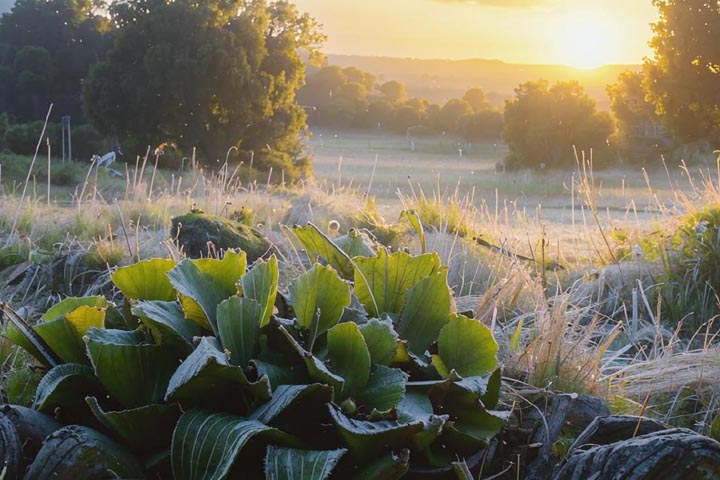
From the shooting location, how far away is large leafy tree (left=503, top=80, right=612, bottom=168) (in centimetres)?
3353

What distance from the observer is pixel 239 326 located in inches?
72.9

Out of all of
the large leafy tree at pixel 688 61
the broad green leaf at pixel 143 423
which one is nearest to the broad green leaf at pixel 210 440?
the broad green leaf at pixel 143 423

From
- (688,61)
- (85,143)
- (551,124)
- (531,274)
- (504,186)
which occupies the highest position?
(688,61)

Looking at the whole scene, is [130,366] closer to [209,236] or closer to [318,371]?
[318,371]

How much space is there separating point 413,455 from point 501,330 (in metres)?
1.14

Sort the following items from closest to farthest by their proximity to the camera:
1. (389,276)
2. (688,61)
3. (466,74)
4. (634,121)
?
1. (389,276)
2. (688,61)
3. (634,121)
4. (466,74)

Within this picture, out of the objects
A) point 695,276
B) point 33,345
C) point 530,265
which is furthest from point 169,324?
point 695,276

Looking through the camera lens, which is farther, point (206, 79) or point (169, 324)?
point (206, 79)

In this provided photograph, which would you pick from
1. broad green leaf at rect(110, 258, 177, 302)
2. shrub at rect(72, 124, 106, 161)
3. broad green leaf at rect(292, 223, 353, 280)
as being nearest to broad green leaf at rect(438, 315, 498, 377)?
broad green leaf at rect(292, 223, 353, 280)

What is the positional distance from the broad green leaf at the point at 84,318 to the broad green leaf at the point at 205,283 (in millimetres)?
215

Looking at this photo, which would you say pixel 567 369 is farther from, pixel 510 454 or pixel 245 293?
pixel 245 293

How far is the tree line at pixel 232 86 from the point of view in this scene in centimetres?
2644

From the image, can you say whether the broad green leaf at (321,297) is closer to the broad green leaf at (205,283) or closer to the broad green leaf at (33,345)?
the broad green leaf at (205,283)

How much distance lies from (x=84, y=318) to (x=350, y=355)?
68 cm
